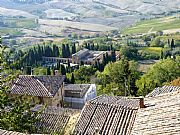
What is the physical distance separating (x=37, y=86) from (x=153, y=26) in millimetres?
123030

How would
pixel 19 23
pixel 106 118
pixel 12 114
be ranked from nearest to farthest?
pixel 12 114 < pixel 106 118 < pixel 19 23

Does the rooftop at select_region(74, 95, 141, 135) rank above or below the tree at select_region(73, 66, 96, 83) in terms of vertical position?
above

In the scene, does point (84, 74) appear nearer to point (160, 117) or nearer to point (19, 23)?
point (160, 117)

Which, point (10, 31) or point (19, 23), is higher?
point (19, 23)

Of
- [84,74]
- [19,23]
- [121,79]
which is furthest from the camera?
[19,23]

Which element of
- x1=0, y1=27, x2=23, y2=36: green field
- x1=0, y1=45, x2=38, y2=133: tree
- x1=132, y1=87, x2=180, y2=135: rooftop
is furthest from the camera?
x1=0, y1=27, x2=23, y2=36: green field

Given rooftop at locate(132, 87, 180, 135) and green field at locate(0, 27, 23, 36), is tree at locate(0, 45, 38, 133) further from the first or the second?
green field at locate(0, 27, 23, 36)

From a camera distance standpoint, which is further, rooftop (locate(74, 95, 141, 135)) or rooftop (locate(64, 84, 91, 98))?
rooftop (locate(64, 84, 91, 98))

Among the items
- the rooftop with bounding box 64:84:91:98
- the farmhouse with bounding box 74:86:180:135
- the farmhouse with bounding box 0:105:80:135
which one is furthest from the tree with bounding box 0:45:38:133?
the rooftop with bounding box 64:84:91:98

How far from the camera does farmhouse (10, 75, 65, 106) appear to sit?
34.2 metres

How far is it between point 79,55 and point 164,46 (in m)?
26.7

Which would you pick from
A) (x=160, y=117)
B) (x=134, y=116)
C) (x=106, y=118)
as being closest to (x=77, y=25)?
(x=106, y=118)

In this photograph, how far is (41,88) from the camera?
3516 centimetres

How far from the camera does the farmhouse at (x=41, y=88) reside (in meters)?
34.2
